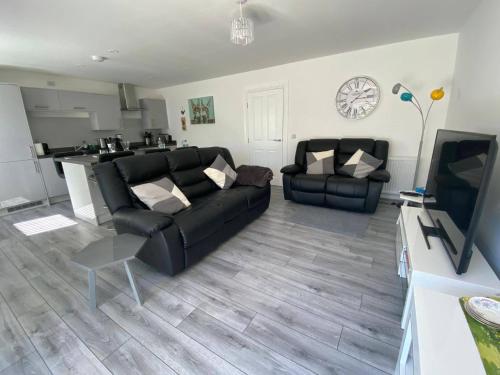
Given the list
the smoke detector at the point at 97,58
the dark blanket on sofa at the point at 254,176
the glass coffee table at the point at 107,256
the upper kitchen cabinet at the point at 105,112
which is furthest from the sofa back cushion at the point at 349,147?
the upper kitchen cabinet at the point at 105,112

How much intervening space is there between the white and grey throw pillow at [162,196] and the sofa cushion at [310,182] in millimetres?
1776

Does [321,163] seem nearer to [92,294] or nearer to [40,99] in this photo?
[92,294]

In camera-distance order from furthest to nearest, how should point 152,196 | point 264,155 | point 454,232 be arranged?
point 264,155, point 152,196, point 454,232

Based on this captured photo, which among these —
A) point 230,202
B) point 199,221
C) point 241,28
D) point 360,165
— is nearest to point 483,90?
point 360,165

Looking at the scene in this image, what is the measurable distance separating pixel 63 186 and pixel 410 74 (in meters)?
6.10

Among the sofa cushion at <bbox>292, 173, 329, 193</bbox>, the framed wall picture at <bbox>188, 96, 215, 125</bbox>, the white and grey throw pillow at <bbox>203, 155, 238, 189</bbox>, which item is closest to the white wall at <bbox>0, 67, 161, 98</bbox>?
the framed wall picture at <bbox>188, 96, 215, 125</bbox>

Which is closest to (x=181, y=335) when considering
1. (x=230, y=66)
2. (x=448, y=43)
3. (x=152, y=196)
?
(x=152, y=196)

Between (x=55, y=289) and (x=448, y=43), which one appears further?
(x=448, y=43)

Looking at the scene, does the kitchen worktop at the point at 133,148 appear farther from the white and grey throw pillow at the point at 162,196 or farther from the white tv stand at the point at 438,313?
the white tv stand at the point at 438,313

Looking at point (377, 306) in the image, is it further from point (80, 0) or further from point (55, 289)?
point (80, 0)

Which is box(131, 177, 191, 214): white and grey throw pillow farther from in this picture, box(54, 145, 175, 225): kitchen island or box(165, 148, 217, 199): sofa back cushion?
box(54, 145, 175, 225): kitchen island

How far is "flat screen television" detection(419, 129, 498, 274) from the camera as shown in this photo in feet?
3.35

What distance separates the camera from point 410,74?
126 inches

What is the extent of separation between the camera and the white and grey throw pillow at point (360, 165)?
3.25 metres
